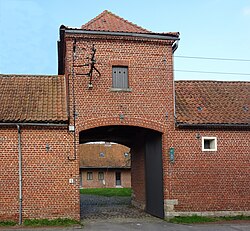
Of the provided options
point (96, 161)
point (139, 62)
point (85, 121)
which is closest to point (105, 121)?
point (85, 121)

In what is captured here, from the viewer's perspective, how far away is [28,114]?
1546 cm

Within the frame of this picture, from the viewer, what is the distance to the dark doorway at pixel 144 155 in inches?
664

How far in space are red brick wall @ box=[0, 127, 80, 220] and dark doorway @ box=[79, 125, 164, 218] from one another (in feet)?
7.65

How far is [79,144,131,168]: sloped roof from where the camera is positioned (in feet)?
144

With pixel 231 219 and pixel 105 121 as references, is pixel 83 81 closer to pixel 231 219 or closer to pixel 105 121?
pixel 105 121

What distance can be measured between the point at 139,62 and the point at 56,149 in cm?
505

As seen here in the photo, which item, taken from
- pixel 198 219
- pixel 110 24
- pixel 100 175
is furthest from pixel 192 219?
pixel 100 175

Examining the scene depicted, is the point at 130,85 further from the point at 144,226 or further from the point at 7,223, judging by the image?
the point at 7,223

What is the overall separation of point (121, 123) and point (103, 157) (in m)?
29.6

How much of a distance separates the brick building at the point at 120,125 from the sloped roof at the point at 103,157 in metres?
26.6

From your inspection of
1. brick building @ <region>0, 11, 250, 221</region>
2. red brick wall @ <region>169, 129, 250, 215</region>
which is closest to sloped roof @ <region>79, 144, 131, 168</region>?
brick building @ <region>0, 11, 250, 221</region>

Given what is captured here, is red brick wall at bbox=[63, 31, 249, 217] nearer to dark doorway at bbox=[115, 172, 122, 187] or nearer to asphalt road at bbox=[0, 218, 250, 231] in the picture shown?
asphalt road at bbox=[0, 218, 250, 231]

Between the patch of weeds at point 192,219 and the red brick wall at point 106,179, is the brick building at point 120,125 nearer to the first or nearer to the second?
the patch of weeds at point 192,219

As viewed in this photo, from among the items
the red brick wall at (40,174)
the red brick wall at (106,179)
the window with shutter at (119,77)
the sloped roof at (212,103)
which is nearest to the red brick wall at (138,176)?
the sloped roof at (212,103)
